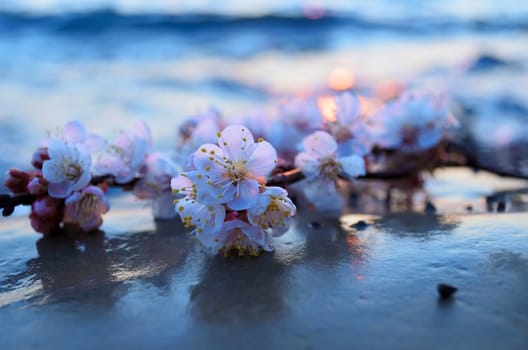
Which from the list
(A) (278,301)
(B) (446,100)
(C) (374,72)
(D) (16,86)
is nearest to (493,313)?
(A) (278,301)

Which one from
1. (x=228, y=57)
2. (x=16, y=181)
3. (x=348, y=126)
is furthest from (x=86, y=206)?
(x=228, y=57)

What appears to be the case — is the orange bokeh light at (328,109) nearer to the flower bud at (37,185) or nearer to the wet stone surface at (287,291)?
the wet stone surface at (287,291)

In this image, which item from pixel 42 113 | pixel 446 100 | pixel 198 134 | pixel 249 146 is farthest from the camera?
pixel 42 113

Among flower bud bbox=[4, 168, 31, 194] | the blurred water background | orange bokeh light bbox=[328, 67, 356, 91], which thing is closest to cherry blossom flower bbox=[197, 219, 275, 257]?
flower bud bbox=[4, 168, 31, 194]

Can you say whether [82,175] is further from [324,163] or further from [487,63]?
[487,63]

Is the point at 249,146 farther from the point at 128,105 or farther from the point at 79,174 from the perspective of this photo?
the point at 128,105
